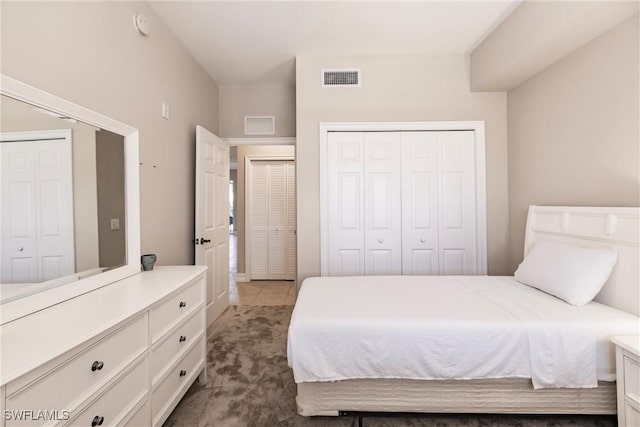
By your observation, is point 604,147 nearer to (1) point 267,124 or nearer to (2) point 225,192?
(1) point 267,124

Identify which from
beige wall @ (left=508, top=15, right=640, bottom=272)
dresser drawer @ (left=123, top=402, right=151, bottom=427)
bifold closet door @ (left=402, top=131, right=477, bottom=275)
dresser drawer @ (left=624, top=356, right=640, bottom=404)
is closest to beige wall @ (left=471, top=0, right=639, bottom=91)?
beige wall @ (left=508, top=15, right=640, bottom=272)

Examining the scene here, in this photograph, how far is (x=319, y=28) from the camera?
2.57 metres

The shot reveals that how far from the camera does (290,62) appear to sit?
3.16 meters

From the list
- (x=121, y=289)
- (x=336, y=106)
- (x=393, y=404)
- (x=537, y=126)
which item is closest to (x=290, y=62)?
(x=336, y=106)

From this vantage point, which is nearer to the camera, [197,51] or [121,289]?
[121,289]

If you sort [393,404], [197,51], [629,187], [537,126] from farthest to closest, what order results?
[197,51], [537,126], [629,187], [393,404]

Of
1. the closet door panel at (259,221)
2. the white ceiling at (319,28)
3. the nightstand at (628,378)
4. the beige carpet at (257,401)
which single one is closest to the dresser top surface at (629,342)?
the nightstand at (628,378)

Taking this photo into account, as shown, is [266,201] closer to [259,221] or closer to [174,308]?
[259,221]

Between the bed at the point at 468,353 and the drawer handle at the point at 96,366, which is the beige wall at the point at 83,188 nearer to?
the drawer handle at the point at 96,366

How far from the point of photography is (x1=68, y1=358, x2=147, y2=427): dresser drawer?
42.4 inches

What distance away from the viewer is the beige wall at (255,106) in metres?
3.74

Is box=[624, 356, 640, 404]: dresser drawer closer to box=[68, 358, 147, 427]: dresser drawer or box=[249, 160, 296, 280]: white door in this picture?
box=[68, 358, 147, 427]: dresser drawer

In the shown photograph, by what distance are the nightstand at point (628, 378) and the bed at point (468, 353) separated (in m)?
0.08

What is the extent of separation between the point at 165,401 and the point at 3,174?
132 cm
